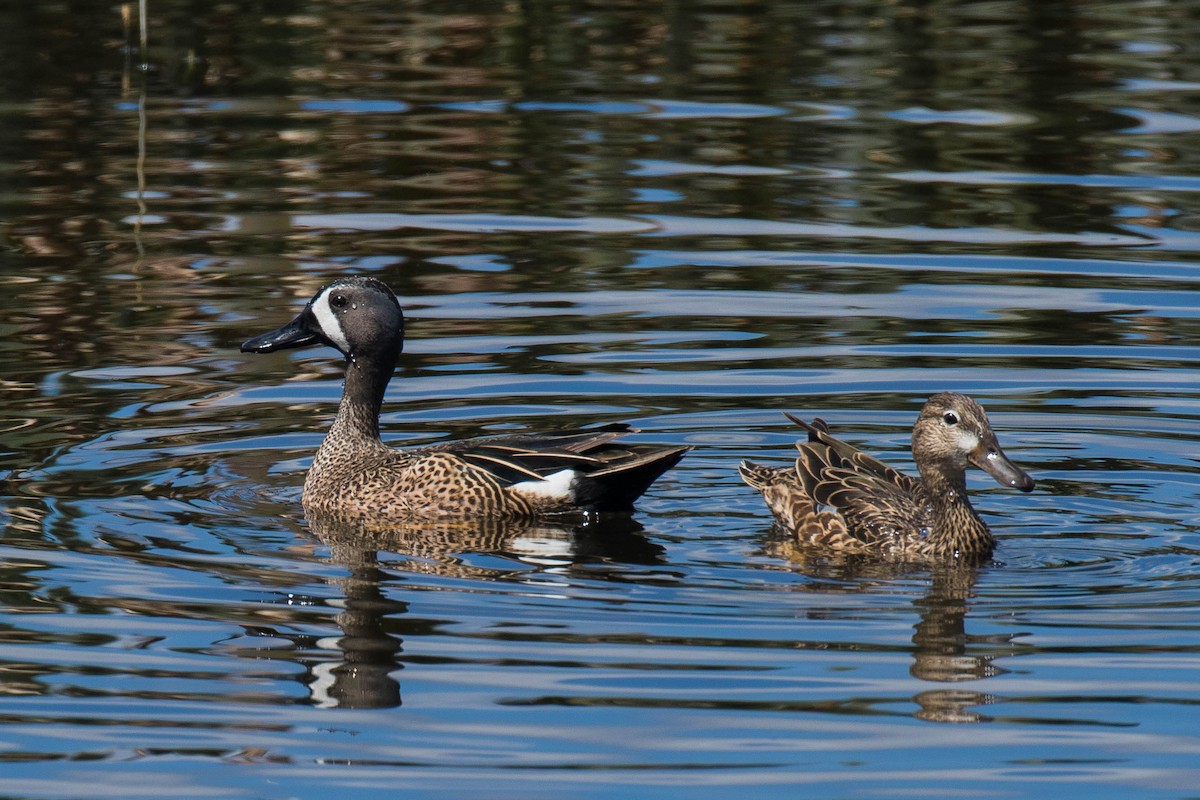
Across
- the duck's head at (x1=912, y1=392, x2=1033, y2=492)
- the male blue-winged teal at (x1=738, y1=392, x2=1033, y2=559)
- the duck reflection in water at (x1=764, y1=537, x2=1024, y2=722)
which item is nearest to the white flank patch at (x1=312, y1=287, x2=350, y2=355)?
the male blue-winged teal at (x1=738, y1=392, x2=1033, y2=559)

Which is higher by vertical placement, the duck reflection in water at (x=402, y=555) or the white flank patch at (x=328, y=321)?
the white flank patch at (x=328, y=321)

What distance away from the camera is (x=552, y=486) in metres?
9.68

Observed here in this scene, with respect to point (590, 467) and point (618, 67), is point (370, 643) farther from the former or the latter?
point (618, 67)

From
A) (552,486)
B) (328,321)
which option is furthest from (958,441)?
(328,321)

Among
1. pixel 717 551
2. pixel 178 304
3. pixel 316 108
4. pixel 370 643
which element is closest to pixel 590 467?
pixel 717 551

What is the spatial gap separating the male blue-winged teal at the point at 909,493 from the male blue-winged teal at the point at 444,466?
0.57 meters

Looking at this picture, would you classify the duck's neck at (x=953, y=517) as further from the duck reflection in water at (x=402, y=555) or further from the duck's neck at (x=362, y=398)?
the duck's neck at (x=362, y=398)

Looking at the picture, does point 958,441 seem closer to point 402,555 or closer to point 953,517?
point 953,517

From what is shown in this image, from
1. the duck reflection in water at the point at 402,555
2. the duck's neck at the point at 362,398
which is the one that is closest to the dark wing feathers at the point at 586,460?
the duck reflection in water at the point at 402,555

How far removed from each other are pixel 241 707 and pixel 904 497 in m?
3.30

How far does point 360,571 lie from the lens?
8.80 meters

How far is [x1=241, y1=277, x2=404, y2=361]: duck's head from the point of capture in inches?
407

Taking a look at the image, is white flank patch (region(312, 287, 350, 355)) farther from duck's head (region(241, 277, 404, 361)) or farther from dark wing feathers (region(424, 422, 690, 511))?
dark wing feathers (region(424, 422, 690, 511))

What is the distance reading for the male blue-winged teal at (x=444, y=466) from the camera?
9617 mm
